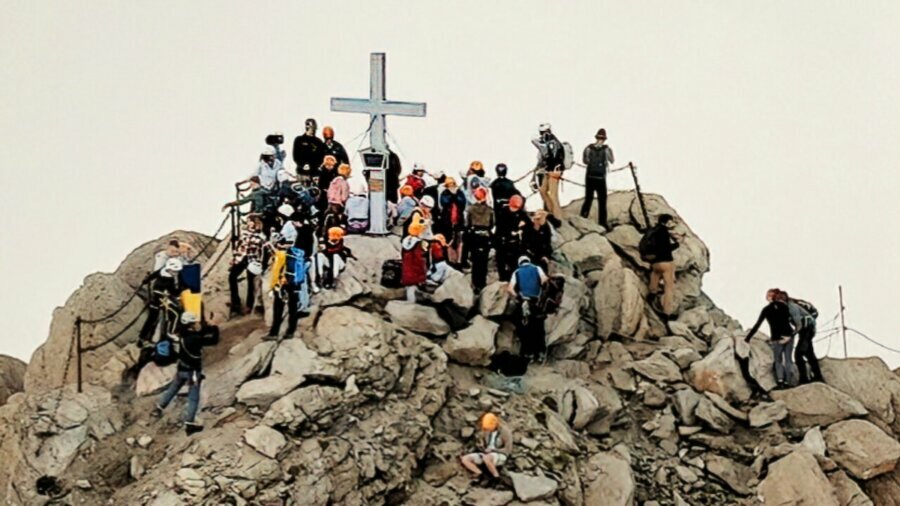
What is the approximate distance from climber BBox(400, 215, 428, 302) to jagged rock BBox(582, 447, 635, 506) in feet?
12.5

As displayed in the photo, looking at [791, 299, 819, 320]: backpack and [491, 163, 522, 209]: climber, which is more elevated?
[491, 163, 522, 209]: climber

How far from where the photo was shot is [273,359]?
15391mm

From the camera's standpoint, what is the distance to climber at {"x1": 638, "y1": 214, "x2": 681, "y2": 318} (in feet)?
63.8

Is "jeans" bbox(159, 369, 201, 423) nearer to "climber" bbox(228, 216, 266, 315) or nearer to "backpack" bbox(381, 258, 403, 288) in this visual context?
"climber" bbox(228, 216, 266, 315)

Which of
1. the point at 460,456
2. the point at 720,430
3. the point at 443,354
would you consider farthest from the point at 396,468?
the point at 720,430

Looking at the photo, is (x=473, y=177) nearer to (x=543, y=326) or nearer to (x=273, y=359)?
(x=543, y=326)

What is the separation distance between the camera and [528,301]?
16766mm

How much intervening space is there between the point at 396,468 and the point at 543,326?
3735mm

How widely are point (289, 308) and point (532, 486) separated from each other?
4.29 meters

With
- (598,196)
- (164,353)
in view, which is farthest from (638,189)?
(164,353)

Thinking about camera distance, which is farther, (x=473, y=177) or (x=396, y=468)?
(x=473, y=177)

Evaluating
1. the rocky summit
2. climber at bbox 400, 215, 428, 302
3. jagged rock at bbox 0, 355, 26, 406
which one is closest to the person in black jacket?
the rocky summit

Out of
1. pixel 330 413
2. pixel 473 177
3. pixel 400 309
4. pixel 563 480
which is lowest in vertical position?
pixel 563 480

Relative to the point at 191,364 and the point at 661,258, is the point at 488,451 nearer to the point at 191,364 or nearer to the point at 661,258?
the point at 191,364
